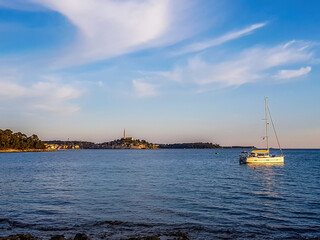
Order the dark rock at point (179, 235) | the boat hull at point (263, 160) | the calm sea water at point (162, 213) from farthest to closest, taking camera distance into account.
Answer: the boat hull at point (263, 160) → the calm sea water at point (162, 213) → the dark rock at point (179, 235)

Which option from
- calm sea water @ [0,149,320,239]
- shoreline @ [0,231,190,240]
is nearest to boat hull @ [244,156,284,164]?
calm sea water @ [0,149,320,239]

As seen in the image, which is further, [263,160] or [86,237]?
[263,160]

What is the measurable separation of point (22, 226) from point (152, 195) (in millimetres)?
15410

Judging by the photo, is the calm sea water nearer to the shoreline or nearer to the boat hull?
the shoreline

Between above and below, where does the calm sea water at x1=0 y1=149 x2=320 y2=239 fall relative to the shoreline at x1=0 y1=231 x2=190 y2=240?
below

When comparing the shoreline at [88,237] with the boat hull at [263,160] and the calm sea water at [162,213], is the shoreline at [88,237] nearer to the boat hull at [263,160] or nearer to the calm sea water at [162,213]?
the calm sea water at [162,213]

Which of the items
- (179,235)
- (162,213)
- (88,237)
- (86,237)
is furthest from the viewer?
(162,213)

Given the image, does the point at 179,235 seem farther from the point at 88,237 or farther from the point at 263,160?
the point at 263,160

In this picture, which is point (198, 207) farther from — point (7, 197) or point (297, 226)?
point (7, 197)

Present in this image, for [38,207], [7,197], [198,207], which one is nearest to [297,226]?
[198,207]

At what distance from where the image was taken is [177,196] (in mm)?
32094

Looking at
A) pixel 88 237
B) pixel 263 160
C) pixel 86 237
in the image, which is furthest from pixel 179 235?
pixel 263 160

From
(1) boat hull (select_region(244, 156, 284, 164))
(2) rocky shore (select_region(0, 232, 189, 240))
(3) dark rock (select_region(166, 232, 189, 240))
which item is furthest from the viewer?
(1) boat hull (select_region(244, 156, 284, 164))

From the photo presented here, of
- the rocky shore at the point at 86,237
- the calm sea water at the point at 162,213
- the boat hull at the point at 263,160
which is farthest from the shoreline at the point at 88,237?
the boat hull at the point at 263,160
